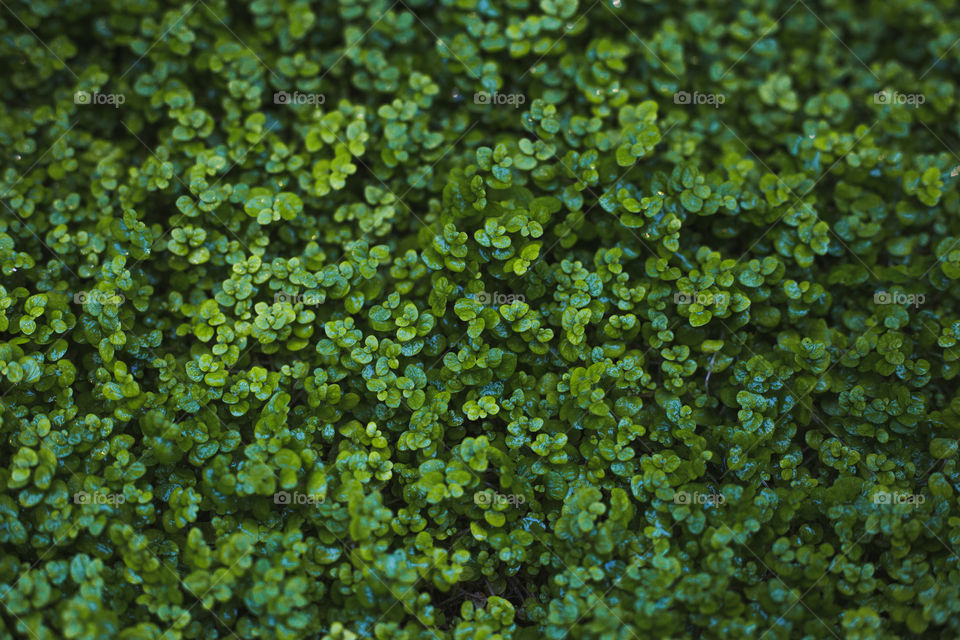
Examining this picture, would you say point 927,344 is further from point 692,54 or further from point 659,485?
point 692,54

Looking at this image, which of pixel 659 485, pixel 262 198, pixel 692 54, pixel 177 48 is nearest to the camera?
pixel 659 485

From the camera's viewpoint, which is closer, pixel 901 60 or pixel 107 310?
pixel 107 310

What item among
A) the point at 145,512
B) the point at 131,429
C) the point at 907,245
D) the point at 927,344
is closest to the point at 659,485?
the point at 927,344

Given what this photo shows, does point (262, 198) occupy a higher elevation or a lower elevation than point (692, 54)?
lower

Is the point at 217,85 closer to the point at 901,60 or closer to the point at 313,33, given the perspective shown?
the point at 313,33

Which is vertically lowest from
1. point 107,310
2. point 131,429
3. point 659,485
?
point 131,429

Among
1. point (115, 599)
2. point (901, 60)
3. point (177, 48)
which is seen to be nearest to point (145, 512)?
point (115, 599)

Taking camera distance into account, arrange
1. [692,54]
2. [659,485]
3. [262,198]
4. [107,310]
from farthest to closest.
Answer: [692,54] < [262,198] < [107,310] < [659,485]
